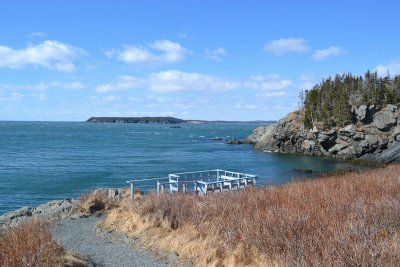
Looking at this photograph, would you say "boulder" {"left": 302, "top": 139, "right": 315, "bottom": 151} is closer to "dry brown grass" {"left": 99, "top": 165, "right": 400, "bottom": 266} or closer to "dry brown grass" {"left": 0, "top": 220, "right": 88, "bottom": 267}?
"dry brown grass" {"left": 99, "top": 165, "right": 400, "bottom": 266}

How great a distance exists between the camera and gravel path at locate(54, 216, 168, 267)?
1029cm

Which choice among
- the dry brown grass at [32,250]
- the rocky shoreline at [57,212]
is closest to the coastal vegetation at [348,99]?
the rocky shoreline at [57,212]

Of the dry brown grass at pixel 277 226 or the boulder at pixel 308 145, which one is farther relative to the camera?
the boulder at pixel 308 145

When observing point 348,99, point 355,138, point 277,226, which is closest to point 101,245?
point 277,226

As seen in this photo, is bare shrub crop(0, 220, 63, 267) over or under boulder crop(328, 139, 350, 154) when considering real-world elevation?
over

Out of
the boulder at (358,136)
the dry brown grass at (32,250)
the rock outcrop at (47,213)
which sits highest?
the boulder at (358,136)

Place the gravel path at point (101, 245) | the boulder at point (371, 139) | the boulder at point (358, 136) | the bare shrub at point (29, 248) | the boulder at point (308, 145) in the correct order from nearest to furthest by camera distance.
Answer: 1. the bare shrub at point (29, 248)
2. the gravel path at point (101, 245)
3. the boulder at point (371, 139)
4. the boulder at point (358, 136)
5. the boulder at point (308, 145)

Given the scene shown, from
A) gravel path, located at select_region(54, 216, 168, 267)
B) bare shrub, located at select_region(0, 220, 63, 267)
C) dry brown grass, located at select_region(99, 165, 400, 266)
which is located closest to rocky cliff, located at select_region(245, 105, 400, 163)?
dry brown grass, located at select_region(99, 165, 400, 266)

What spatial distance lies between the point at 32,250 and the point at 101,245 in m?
4.24

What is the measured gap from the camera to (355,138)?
62.7 m

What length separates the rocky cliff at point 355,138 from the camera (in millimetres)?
59500

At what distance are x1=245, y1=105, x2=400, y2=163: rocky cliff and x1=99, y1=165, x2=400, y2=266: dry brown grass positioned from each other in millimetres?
46014

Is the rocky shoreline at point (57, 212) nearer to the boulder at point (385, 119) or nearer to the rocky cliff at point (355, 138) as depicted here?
the rocky cliff at point (355, 138)

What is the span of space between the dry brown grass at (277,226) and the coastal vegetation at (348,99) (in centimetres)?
5983
